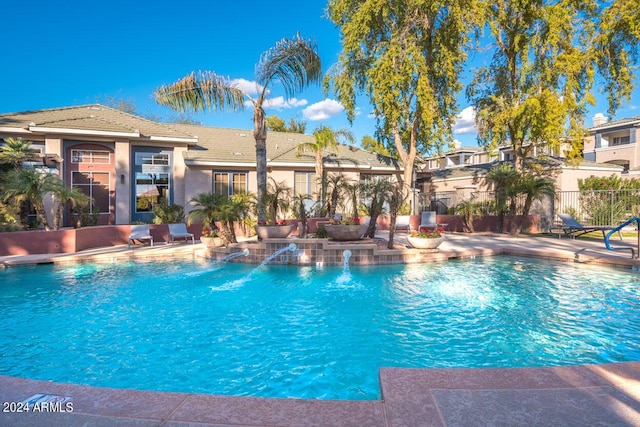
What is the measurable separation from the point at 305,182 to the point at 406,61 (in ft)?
28.6

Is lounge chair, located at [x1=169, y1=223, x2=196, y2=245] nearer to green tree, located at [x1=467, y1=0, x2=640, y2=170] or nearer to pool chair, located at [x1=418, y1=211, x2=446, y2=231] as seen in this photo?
pool chair, located at [x1=418, y1=211, x2=446, y2=231]

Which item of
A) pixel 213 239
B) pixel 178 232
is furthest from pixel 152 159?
pixel 213 239

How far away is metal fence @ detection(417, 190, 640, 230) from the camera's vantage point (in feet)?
65.4

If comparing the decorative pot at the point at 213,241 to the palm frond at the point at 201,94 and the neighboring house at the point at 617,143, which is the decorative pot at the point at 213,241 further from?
the neighboring house at the point at 617,143

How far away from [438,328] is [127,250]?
1159 centimetres

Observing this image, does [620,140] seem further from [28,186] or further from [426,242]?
[28,186]

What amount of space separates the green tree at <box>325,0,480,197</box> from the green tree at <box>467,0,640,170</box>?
227 centimetres

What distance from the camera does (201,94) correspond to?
13242mm

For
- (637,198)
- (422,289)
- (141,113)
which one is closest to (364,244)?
(422,289)

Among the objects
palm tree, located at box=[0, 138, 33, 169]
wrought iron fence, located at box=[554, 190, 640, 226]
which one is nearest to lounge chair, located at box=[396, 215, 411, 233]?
wrought iron fence, located at box=[554, 190, 640, 226]

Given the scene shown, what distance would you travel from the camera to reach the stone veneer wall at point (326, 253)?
36.7ft

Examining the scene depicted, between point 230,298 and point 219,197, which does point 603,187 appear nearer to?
point 219,197

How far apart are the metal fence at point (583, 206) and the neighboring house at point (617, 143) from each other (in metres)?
13.9

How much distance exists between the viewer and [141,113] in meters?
43.9
